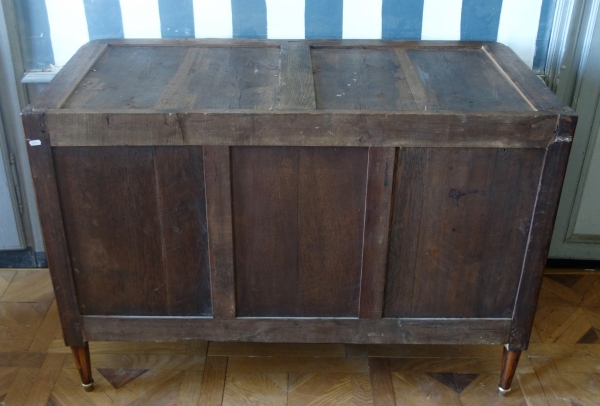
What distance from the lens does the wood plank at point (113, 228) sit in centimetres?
125

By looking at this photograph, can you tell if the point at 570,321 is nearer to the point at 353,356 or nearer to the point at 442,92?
the point at 353,356

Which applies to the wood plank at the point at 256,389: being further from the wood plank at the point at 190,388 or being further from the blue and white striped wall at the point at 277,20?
the blue and white striped wall at the point at 277,20

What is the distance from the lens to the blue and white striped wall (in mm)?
1654

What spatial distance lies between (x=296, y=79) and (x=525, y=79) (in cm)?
51

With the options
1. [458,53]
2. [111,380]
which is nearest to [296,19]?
[458,53]

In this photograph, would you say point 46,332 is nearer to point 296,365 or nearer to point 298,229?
point 296,365

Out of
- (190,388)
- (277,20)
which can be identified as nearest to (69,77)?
(277,20)

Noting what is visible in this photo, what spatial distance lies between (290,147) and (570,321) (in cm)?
107

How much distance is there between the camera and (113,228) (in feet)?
4.34

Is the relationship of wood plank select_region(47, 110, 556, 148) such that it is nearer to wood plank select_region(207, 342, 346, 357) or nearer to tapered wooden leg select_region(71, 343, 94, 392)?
tapered wooden leg select_region(71, 343, 94, 392)

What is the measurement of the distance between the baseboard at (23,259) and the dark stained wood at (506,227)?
1.35m

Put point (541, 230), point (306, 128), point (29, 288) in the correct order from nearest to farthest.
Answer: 1. point (306, 128)
2. point (541, 230)
3. point (29, 288)

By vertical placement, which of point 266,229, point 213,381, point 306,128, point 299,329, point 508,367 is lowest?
point 213,381

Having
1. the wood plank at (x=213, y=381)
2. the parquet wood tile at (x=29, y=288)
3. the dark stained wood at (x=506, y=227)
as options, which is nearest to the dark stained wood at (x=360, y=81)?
the dark stained wood at (x=506, y=227)
